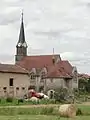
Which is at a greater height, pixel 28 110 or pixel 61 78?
pixel 61 78

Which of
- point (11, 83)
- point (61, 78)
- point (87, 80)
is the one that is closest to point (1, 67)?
point (11, 83)

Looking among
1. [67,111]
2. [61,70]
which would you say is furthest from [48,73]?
[67,111]

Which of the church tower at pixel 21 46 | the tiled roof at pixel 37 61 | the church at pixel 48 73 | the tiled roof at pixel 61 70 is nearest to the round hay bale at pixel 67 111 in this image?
the church at pixel 48 73

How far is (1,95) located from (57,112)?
30.3 m

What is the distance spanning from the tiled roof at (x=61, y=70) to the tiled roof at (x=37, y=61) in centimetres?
263

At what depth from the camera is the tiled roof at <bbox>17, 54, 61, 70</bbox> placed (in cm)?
9175

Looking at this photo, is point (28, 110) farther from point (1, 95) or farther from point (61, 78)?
point (61, 78)

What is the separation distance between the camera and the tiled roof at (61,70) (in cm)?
8482

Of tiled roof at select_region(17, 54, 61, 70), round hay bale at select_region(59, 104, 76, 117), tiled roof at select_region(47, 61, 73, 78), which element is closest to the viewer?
round hay bale at select_region(59, 104, 76, 117)

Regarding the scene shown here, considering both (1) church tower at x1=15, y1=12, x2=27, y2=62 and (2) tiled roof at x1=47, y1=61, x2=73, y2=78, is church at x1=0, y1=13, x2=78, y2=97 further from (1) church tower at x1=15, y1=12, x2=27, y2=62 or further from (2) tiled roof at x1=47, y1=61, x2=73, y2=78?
(1) church tower at x1=15, y1=12, x2=27, y2=62

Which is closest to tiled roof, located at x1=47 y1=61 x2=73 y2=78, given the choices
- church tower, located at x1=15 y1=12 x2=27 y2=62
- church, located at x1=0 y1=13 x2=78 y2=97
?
church, located at x1=0 y1=13 x2=78 y2=97

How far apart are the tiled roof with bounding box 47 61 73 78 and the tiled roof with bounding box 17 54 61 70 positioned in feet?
8.64

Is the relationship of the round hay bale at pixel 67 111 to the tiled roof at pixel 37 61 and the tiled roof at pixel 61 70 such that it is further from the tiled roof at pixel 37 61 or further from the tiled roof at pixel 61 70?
the tiled roof at pixel 37 61

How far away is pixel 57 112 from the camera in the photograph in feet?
108
